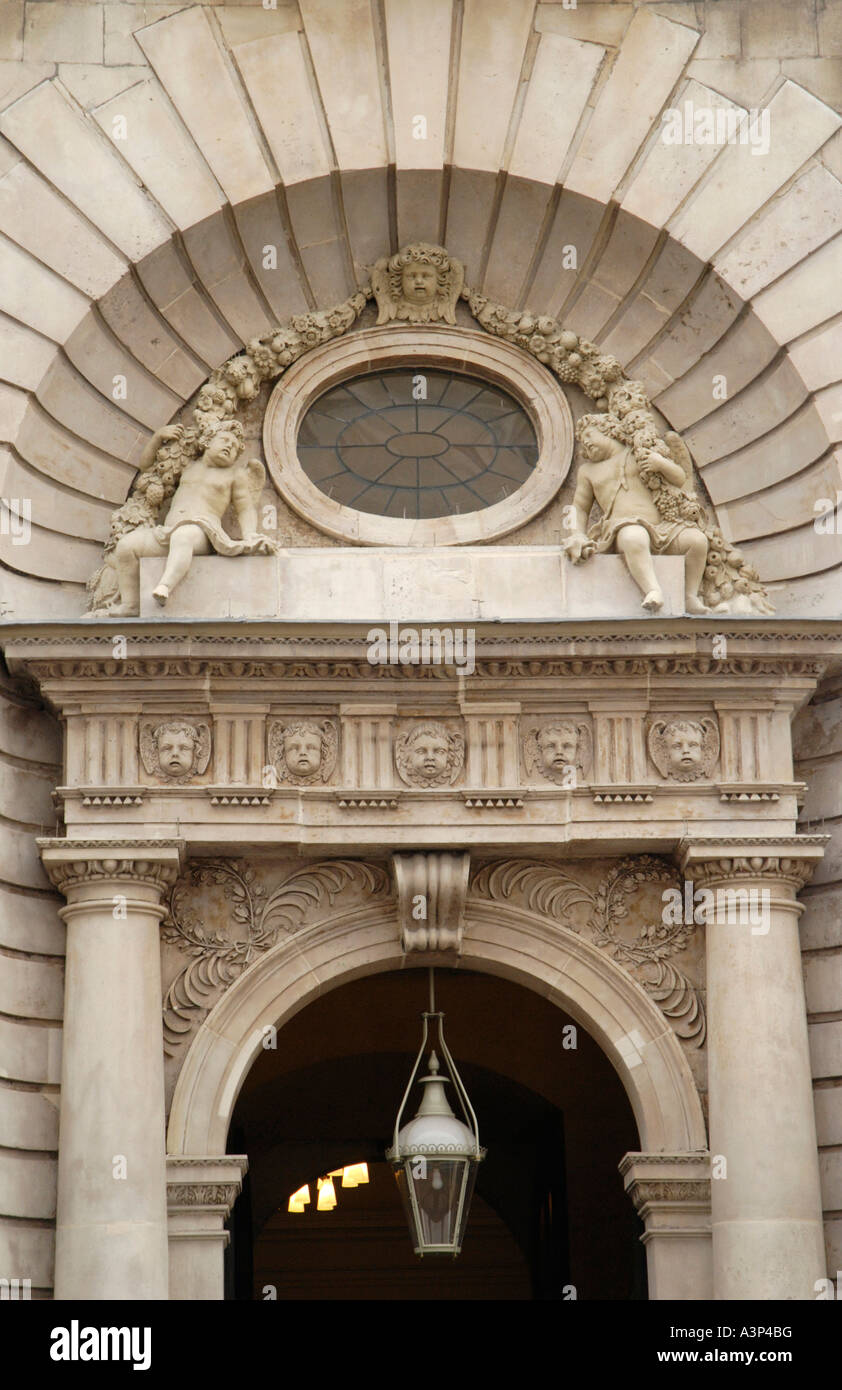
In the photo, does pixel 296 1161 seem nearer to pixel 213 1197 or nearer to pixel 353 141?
pixel 213 1197

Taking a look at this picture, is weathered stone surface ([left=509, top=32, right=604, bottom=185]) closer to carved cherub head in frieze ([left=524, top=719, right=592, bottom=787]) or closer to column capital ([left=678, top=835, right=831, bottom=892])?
carved cherub head in frieze ([left=524, top=719, right=592, bottom=787])

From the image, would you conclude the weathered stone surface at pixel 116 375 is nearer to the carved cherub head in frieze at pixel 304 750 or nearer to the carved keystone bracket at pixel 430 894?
the carved cherub head in frieze at pixel 304 750

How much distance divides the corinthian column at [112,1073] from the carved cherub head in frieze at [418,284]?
5.03 m

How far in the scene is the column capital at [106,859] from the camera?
1502cm

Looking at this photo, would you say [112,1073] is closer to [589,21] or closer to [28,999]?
[28,999]

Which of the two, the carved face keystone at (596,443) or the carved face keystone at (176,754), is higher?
the carved face keystone at (596,443)

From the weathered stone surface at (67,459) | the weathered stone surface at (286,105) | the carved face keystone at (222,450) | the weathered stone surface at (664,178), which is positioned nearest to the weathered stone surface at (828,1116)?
the carved face keystone at (222,450)

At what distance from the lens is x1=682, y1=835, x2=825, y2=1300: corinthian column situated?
14.4 m

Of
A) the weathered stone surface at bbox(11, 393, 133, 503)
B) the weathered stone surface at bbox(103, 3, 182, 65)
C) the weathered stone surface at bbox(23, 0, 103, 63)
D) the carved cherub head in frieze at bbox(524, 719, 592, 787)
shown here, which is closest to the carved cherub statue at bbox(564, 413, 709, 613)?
the carved cherub head in frieze at bbox(524, 719, 592, 787)
